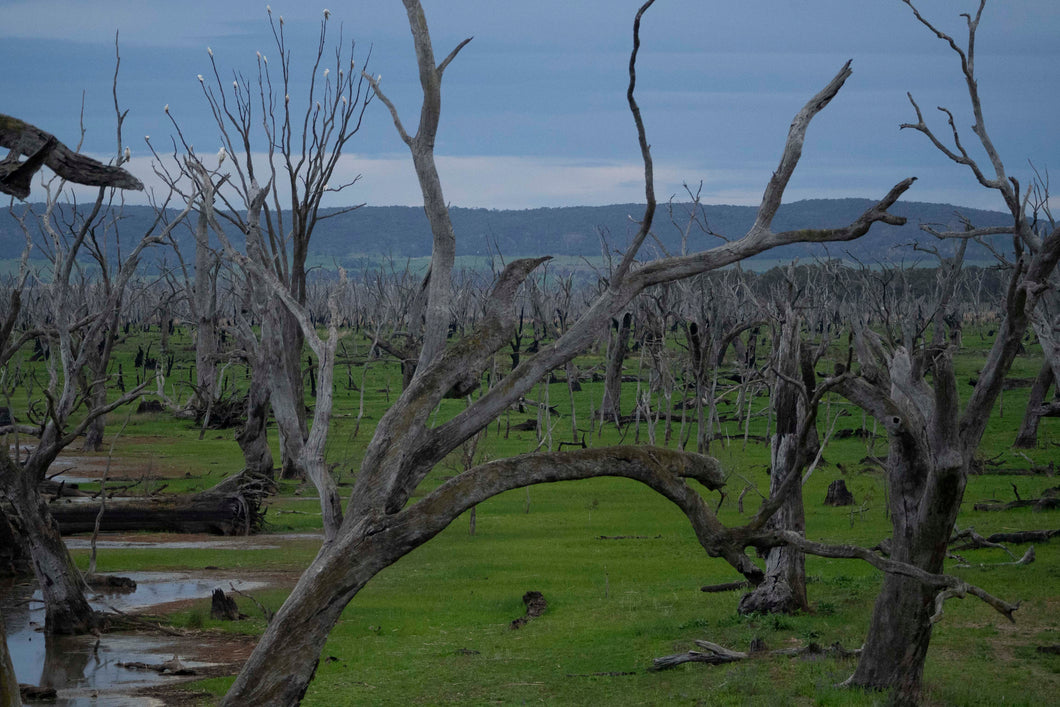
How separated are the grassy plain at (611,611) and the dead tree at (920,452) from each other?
40 centimetres

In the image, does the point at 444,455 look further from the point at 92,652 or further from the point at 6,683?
the point at 92,652

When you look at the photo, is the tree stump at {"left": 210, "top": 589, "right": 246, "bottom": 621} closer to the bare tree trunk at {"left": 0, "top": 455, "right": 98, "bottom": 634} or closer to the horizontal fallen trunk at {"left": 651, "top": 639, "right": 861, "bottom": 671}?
the bare tree trunk at {"left": 0, "top": 455, "right": 98, "bottom": 634}

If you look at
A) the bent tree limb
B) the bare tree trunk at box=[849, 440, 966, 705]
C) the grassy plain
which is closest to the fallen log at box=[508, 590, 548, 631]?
the grassy plain

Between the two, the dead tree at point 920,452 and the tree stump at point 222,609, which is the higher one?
the dead tree at point 920,452

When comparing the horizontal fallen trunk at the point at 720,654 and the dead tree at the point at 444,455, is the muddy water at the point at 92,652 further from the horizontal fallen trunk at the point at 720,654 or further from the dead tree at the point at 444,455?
the dead tree at the point at 444,455

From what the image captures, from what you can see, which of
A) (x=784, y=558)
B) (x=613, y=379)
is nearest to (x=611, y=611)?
(x=784, y=558)

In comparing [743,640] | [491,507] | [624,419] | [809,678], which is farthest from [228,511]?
[624,419]

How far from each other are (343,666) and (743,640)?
410 cm

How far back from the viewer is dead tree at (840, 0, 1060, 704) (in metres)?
7.62

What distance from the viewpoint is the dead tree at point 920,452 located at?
7621mm

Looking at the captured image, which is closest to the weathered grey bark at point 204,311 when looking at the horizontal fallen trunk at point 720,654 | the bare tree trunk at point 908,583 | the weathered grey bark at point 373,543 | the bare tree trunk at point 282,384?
the bare tree trunk at point 282,384

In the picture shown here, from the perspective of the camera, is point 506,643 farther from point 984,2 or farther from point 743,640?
point 984,2

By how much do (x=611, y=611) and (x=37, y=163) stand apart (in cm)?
1019

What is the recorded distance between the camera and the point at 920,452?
8.00 metres
